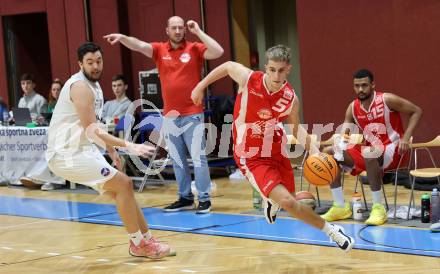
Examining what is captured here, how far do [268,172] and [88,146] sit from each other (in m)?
1.58

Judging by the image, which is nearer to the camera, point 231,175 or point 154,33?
point 231,175

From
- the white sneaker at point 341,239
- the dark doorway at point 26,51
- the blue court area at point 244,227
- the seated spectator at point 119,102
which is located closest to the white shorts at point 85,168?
the blue court area at point 244,227

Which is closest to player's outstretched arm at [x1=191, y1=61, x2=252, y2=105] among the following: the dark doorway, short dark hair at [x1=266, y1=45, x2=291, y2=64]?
short dark hair at [x1=266, y1=45, x2=291, y2=64]

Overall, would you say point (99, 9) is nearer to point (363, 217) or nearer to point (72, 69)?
point (72, 69)

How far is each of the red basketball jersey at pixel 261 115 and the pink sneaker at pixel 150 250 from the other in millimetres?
1079

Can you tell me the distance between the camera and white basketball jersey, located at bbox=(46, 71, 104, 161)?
661 cm

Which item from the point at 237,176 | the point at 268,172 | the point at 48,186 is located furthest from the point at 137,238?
the point at 48,186

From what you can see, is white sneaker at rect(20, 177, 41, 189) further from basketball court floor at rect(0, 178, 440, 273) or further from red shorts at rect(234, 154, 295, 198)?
red shorts at rect(234, 154, 295, 198)

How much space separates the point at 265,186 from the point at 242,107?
2.40 feet

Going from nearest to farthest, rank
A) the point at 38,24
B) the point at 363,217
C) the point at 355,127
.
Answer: the point at 363,217 < the point at 355,127 < the point at 38,24

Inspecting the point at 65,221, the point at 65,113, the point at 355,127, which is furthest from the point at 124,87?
the point at 65,113

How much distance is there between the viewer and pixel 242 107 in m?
6.62

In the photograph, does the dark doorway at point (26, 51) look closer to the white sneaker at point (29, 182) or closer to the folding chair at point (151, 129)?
the white sneaker at point (29, 182)

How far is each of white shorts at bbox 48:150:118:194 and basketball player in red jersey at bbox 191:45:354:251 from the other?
3.21 feet
